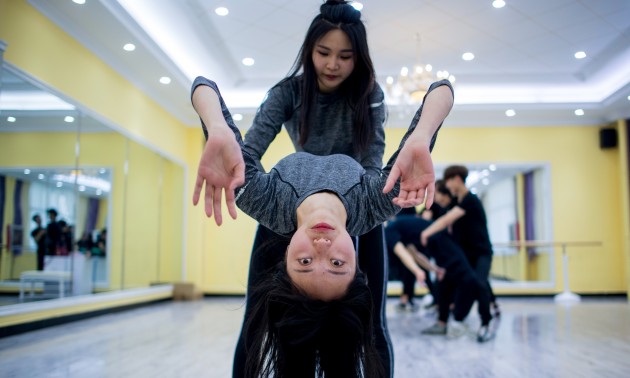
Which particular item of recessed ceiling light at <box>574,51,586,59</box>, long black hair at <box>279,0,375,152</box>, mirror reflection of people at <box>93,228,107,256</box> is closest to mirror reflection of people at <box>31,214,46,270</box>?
mirror reflection of people at <box>93,228,107,256</box>

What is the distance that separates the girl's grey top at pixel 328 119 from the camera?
5.59ft

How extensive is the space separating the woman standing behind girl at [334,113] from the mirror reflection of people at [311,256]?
23 cm

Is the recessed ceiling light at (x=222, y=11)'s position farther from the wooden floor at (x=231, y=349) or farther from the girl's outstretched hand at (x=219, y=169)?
the girl's outstretched hand at (x=219, y=169)

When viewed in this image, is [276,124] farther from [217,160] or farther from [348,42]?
[217,160]

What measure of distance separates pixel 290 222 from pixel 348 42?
61cm

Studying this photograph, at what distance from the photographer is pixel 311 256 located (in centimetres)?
123

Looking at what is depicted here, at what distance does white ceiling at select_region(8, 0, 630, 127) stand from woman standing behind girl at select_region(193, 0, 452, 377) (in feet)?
12.3

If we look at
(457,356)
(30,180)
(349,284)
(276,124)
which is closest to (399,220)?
(457,356)

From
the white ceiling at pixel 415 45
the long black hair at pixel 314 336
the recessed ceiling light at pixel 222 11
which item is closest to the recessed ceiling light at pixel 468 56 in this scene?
the white ceiling at pixel 415 45

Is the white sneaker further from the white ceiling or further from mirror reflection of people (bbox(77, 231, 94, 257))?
mirror reflection of people (bbox(77, 231, 94, 257))

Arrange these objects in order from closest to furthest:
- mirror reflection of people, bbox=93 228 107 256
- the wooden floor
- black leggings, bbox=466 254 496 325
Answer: the wooden floor, black leggings, bbox=466 254 496 325, mirror reflection of people, bbox=93 228 107 256

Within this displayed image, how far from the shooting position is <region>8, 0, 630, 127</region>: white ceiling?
18.2ft

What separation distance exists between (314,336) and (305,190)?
0.38 metres

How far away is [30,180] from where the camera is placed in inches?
181
